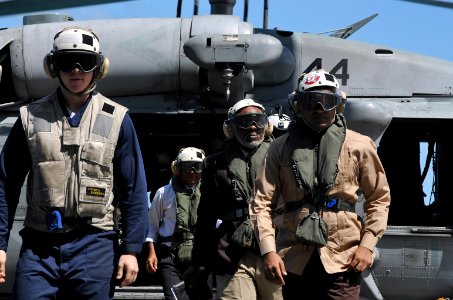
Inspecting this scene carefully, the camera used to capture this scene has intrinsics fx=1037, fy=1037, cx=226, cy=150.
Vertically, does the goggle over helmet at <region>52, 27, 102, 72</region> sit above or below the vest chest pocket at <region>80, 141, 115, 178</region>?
above

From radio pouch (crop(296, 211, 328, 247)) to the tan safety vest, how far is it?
3.24ft

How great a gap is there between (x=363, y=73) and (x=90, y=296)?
5.72 metres

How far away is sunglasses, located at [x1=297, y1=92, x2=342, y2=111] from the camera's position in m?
5.58

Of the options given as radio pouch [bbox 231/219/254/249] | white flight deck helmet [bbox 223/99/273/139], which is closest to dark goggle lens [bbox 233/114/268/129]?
white flight deck helmet [bbox 223/99/273/139]

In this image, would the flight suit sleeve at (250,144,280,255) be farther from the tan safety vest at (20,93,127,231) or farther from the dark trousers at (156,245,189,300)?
the dark trousers at (156,245,189,300)

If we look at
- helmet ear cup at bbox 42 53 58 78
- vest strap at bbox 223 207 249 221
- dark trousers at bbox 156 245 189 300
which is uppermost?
helmet ear cup at bbox 42 53 58 78

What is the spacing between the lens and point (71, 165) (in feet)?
16.6

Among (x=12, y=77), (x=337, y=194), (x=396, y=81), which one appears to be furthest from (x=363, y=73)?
(x=337, y=194)

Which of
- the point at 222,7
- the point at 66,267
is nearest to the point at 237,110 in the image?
the point at 66,267

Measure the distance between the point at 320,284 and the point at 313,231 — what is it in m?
0.29

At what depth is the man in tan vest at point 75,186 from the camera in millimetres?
4906

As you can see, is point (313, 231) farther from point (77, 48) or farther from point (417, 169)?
point (417, 169)

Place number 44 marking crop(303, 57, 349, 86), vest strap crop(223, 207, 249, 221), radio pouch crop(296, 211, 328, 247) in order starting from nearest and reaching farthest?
1. radio pouch crop(296, 211, 328, 247)
2. vest strap crop(223, 207, 249, 221)
3. number 44 marking crop(303, 57, 349, 86)

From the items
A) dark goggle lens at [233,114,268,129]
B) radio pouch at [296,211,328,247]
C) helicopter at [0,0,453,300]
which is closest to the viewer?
radio pouch at [296,211,328,247]
